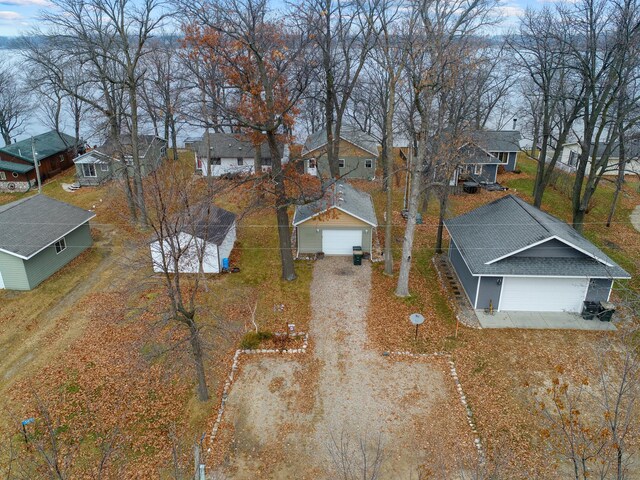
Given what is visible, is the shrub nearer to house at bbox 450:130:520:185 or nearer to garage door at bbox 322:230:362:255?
garage door at bbox 322:230:362:255

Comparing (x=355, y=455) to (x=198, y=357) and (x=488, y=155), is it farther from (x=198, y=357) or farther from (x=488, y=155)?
(x=488, y=155)

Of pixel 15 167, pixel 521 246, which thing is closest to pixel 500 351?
pixel 521 246

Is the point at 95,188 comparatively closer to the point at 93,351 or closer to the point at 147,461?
the point at 93,351

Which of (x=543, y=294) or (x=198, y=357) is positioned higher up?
(x=198, y=357)

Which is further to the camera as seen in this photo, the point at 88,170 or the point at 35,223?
the point at 88,170

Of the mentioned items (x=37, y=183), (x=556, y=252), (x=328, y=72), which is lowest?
(x=37, y=183)

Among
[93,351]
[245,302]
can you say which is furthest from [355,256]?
[93,351]
